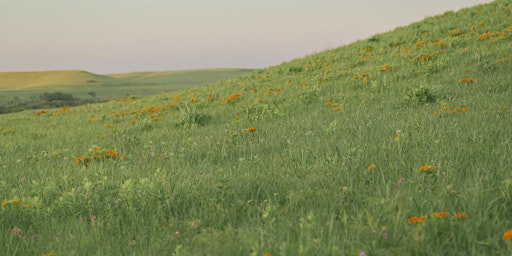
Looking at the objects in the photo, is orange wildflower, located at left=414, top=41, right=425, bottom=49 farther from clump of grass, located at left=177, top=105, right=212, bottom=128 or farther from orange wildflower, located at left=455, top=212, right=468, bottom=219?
orange wildflower, located at left=455, top=212, right=468, bottom=219

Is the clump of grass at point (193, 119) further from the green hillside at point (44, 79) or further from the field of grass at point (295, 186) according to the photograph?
the green hillside at point (44, 79)

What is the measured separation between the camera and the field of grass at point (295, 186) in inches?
114

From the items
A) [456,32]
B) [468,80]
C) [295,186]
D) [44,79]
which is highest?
[44,79]

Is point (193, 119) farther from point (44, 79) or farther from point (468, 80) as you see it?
point (44, 79)

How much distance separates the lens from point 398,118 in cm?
686

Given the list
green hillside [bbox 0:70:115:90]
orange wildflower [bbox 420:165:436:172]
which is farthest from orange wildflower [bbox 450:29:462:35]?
green hillside [bbox 0:70:115:90]

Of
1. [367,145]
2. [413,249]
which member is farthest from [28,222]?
[367,145]

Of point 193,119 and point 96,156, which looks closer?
point 96,156

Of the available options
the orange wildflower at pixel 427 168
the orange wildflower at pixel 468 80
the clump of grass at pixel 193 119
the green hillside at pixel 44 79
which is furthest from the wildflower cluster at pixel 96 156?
the green hillside at pixel 44 79

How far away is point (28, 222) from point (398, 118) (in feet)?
19.1

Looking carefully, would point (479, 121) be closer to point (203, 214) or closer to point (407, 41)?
point (203, 214)

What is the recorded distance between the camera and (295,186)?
4.06 m

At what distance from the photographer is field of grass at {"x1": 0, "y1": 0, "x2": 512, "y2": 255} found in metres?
2.89

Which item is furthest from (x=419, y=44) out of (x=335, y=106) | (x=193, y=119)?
(x=193, y=119)
